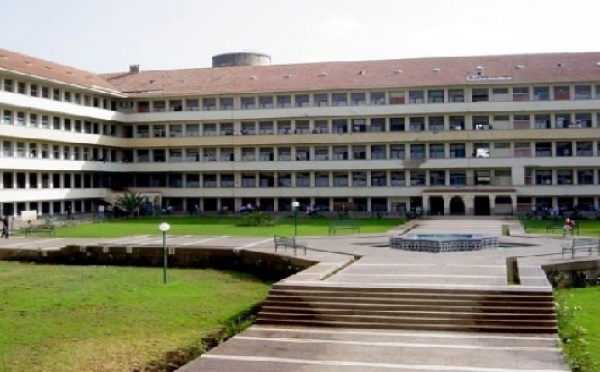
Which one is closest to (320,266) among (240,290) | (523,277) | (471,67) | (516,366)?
(240,290)

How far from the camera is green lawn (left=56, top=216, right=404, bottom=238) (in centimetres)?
4562

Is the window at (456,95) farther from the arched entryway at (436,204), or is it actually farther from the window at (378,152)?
the arched entryway at (436,204)

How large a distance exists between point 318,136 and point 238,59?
21.1 m

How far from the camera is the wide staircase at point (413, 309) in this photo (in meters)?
19.5

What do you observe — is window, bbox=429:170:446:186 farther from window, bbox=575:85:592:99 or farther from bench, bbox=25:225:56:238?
bench, bbox=25:225:56:238

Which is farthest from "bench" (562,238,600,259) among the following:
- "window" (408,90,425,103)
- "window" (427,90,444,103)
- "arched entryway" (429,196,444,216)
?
"window" (408,90,425,103)

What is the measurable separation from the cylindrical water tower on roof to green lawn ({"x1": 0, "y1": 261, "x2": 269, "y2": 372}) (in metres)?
54.9

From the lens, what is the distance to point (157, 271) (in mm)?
32625

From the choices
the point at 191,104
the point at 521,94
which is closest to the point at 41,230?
the point at 191,104

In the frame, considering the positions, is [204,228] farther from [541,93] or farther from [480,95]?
[541,93]

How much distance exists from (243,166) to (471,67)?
2314 centimetres

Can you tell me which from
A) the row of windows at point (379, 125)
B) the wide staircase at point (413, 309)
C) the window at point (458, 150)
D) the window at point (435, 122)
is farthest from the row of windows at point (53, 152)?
the wide staircase at point (413, 309)

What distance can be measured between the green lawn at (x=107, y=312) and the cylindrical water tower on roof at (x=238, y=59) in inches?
2161

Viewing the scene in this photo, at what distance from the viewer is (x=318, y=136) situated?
225 ft
